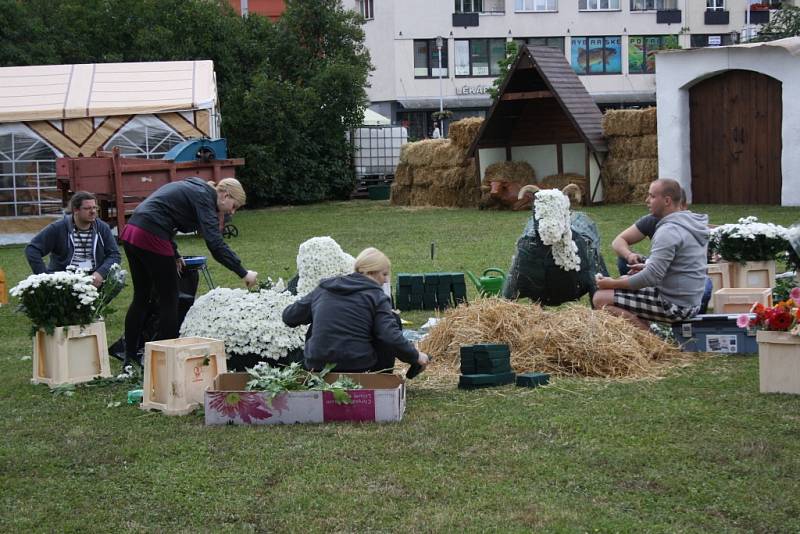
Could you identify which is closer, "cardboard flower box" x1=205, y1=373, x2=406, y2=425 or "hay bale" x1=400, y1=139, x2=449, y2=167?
"cardboard flower box" x1=205, y1=373, x2=406, y2=425

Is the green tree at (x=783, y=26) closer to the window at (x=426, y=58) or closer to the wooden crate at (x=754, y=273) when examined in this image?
the wooden crate at (x=754, y=273)

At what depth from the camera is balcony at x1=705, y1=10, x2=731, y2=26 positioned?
181 ft

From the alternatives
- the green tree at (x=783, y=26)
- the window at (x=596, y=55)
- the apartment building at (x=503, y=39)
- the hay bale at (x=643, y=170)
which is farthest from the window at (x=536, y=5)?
the hay bale at (x=643, y=170)

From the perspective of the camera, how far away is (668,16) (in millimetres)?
54406

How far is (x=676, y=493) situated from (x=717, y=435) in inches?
37.9

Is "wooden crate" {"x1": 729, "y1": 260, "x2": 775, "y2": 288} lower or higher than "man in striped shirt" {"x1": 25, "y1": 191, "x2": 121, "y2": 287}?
lower

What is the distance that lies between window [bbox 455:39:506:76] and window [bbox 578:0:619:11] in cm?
419

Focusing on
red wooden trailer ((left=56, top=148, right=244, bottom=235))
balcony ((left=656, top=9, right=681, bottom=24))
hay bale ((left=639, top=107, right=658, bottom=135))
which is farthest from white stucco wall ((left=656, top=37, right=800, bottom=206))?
balcony ((left=656, top=9, right=681, bottom=24))

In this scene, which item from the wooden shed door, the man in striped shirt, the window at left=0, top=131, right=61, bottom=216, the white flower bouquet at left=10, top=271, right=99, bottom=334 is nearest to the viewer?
the white flower bouquet at left=10, top=271, right=99, bottom=334

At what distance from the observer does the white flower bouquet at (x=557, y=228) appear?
8.38 metres

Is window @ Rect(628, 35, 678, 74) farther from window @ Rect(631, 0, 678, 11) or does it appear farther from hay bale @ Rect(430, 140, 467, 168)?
hay bale @ Rect(430, 140, 467, 168)

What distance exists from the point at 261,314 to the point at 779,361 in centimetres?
331

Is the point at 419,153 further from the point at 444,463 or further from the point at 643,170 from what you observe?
the point at 444,463

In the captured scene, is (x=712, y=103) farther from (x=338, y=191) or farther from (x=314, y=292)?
(x=314, y=292)
